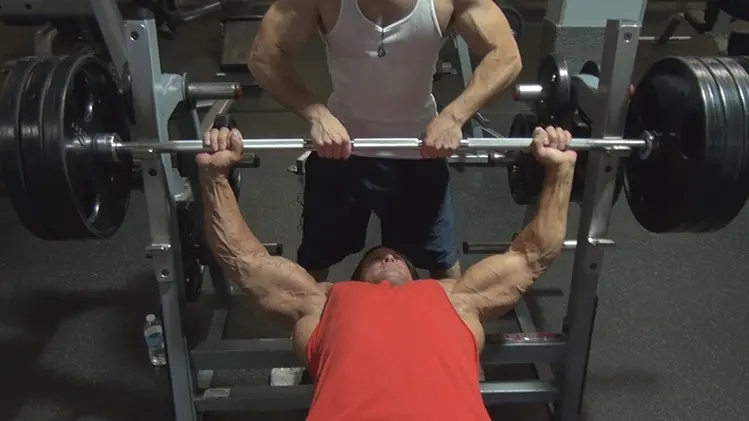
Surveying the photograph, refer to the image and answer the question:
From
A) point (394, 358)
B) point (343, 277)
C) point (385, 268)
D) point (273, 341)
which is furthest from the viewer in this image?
point (343, 277)

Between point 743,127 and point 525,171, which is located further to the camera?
point 525,171

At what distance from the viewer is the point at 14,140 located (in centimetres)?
134

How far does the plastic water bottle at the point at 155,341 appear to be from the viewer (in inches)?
78.8

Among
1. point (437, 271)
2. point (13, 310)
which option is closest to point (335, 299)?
point (437, 271)

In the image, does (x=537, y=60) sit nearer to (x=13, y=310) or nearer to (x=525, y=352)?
(x=525, y=352)

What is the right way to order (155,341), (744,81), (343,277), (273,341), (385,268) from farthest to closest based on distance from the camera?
1. (343,277)
2. (155,341)
3. (273,341)
4. (385,268)
5. (744,81)

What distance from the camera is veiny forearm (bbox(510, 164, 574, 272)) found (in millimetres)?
1548

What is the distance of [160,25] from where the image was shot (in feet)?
13.7

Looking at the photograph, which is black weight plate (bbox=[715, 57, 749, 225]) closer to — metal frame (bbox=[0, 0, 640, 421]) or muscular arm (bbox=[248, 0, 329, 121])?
metal frame (bbox=[0, 0, 640, 421])

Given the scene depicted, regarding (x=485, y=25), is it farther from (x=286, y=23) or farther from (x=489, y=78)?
(x=286, y=23)

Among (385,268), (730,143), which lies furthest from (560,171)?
(385,268)

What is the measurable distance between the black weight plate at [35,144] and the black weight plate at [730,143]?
131 centimetres

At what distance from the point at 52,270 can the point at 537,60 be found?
2.99 meters

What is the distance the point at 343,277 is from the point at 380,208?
2.30 ft
